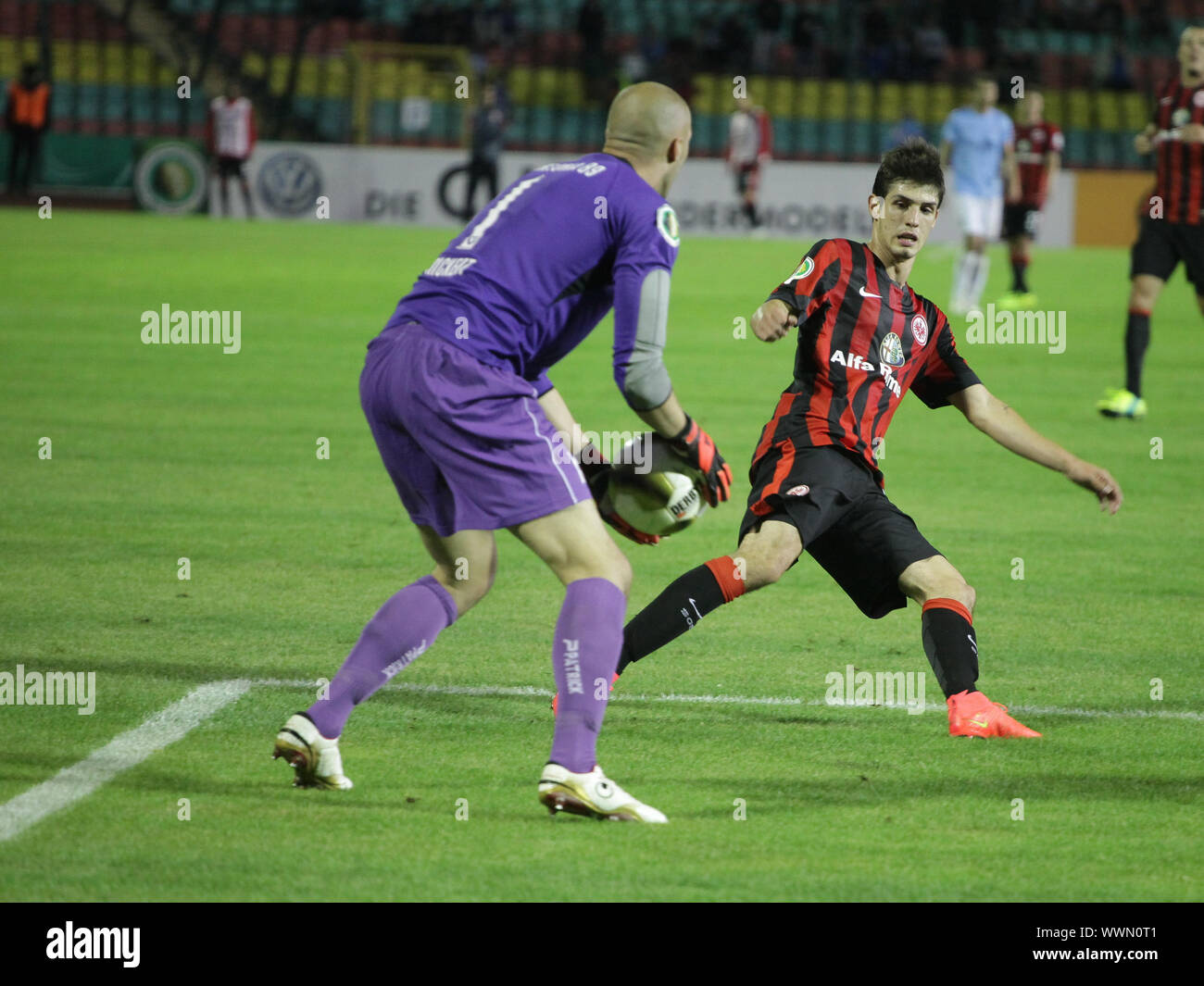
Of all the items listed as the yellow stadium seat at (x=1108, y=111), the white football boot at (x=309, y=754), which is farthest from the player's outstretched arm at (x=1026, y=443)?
the yellow stadium seat at (x=1108, y=111)

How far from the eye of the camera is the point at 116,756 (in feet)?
15.9

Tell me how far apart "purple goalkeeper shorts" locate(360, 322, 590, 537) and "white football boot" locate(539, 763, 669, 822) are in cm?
63

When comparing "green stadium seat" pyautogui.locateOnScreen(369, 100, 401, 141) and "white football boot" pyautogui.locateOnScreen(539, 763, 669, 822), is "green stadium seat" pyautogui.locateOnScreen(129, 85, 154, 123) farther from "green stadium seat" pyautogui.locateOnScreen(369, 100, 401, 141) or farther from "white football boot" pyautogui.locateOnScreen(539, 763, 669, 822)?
"white football boot" pyautogui.locateOnScreen(539, 763, 669, 822)

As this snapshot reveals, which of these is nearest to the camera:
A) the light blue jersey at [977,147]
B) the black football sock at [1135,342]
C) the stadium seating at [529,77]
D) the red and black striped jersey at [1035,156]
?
the black football sock at [1135,342]

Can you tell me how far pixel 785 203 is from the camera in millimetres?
30812

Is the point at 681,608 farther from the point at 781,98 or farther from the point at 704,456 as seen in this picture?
the point at 781,98

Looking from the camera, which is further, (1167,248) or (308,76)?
(308,76)

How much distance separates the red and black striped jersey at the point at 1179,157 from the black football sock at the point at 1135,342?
2.24 feet

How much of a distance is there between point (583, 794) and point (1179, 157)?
361 inches

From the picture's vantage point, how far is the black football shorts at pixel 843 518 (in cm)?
542

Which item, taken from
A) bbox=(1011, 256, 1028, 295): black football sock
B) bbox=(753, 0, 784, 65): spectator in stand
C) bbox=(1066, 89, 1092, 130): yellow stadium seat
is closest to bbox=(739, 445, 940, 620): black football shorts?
bbox=(1011, 256, 1028, 295): black football sock

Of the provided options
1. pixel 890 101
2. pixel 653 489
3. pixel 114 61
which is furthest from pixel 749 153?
pixel 653 489

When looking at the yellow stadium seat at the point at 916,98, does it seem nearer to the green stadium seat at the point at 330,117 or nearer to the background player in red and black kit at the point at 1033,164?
the green stadium seat at the point at 330,117

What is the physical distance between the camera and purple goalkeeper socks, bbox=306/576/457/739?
176 inches
